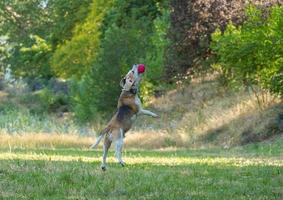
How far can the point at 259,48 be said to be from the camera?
21266 millimetres

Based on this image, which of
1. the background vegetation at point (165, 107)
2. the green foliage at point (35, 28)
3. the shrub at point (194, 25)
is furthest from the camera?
the green foliage at point (35, 28)

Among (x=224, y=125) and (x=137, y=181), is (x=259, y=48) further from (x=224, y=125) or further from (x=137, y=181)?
(x=137, y=181)

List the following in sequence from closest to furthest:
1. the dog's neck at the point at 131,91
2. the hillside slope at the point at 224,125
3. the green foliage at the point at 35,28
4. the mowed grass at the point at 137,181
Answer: the mowed grass at the point at 137,181, the dog's neck at the point at 131,91, the hillside slope at the point at 224,125, the green foliage at the point at 35,28

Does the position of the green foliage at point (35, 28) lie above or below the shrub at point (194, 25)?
above

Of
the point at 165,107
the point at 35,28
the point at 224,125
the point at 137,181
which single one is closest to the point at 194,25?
the point at 165,107

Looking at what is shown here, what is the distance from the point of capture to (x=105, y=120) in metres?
32.0

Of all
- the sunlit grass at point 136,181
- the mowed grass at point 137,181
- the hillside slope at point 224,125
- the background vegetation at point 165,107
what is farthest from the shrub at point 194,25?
the sunlit grass at point 136,181

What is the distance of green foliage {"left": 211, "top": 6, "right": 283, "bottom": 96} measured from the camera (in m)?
20.7

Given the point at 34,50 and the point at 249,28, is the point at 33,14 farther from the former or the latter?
the point at 249,28

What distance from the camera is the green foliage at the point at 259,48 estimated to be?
2069cm

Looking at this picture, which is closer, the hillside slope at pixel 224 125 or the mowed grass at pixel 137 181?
the mowed grass at pixel 137 181

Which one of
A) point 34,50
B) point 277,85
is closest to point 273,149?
point 277,85

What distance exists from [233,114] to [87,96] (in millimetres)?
11088

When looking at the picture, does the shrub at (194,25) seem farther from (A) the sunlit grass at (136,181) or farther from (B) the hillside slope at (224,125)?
(A) the sunlit grass at (136,181)
